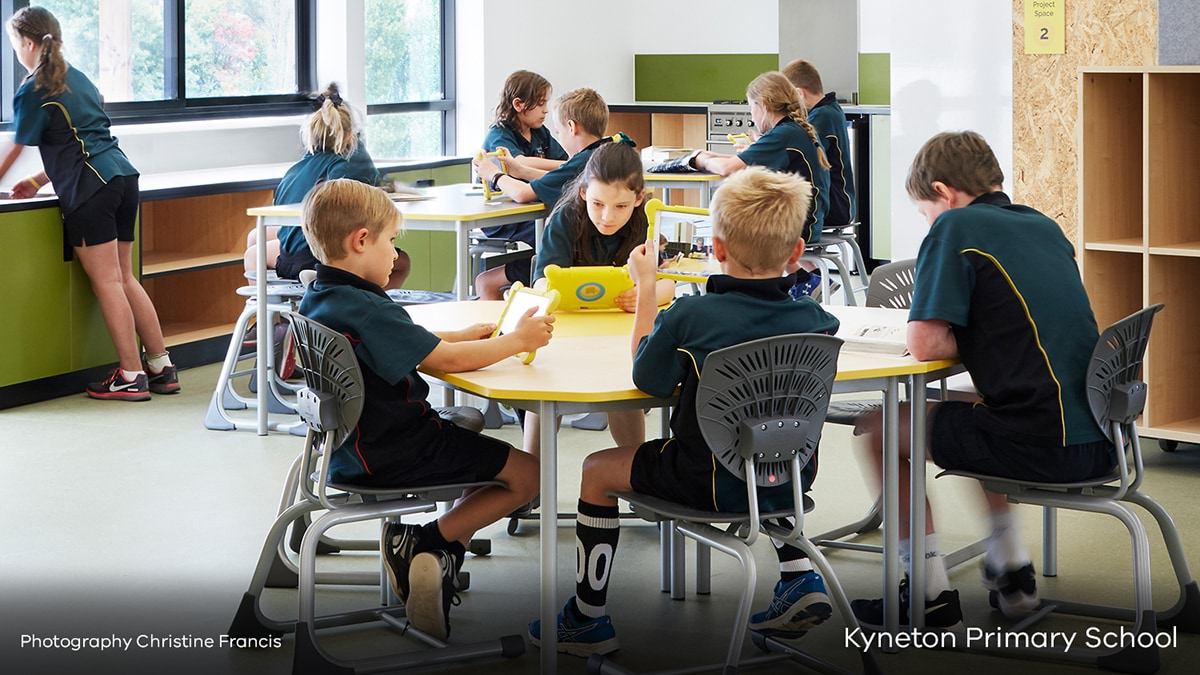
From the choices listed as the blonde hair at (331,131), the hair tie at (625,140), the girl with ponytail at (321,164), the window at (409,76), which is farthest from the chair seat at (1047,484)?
the window at (409,76)

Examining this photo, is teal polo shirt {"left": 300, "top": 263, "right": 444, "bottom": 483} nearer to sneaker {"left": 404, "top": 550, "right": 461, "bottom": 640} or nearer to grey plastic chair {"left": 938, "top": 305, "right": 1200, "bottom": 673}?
sneaker {"left": 404, "top": 550, "right": 461, "bottom": 640}

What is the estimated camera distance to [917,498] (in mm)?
3148

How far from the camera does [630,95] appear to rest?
1066cm

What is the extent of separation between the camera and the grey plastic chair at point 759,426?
106 inches

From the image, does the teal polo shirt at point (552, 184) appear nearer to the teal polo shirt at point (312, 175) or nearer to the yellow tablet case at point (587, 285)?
the teal polo shirt at point (312, 175)

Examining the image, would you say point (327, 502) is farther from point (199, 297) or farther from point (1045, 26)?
point (199, 297)

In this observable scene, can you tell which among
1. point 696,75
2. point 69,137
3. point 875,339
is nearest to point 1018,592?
point 875,339

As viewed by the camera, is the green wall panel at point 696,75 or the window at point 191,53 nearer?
the window at point 191,53

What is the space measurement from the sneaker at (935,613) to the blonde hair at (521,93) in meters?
3.14

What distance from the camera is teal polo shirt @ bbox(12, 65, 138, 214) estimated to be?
18.5ft

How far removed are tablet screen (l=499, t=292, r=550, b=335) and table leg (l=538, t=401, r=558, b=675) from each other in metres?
0.31

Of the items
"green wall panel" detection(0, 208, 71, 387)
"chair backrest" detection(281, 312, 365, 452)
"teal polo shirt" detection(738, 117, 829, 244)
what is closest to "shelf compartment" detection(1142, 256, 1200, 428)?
"teal polo shirt" detection(738, 117, 829, 244)

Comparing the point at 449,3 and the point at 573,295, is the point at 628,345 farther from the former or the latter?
the point at 449,3

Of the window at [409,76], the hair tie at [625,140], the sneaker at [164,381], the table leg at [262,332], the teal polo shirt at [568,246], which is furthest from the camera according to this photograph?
the window at [409,76]
